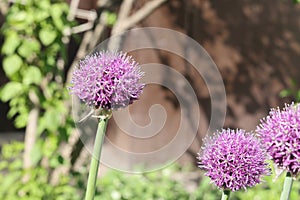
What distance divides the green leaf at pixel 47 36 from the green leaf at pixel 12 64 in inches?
6.1

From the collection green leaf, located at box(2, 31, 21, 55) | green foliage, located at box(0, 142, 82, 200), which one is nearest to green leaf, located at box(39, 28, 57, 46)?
green leaf, located at box(2, 31, 21, 55)

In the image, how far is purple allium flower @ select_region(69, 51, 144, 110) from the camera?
1.21 meters

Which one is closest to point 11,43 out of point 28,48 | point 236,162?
point 28,48

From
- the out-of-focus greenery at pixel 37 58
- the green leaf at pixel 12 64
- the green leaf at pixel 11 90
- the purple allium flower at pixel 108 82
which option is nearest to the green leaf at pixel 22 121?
the out-of-focus greenery at pixel 37 58

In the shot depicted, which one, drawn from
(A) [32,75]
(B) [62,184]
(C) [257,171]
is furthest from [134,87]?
(B) [62,184]

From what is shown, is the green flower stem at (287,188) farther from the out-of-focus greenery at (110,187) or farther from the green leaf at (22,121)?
the green leaf at (22,121)

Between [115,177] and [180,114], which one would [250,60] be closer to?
[180,114]

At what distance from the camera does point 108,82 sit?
1.23 metres

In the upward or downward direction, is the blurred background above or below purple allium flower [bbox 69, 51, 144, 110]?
above

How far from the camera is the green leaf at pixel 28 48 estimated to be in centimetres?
293

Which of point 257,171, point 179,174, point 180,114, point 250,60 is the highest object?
point 250,60

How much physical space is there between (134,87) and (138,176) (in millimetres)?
2937

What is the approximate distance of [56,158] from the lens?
310cm

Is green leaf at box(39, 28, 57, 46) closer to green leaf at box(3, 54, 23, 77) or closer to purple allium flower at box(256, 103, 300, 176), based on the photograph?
green leaf at box(3, 54, 23, 77)
